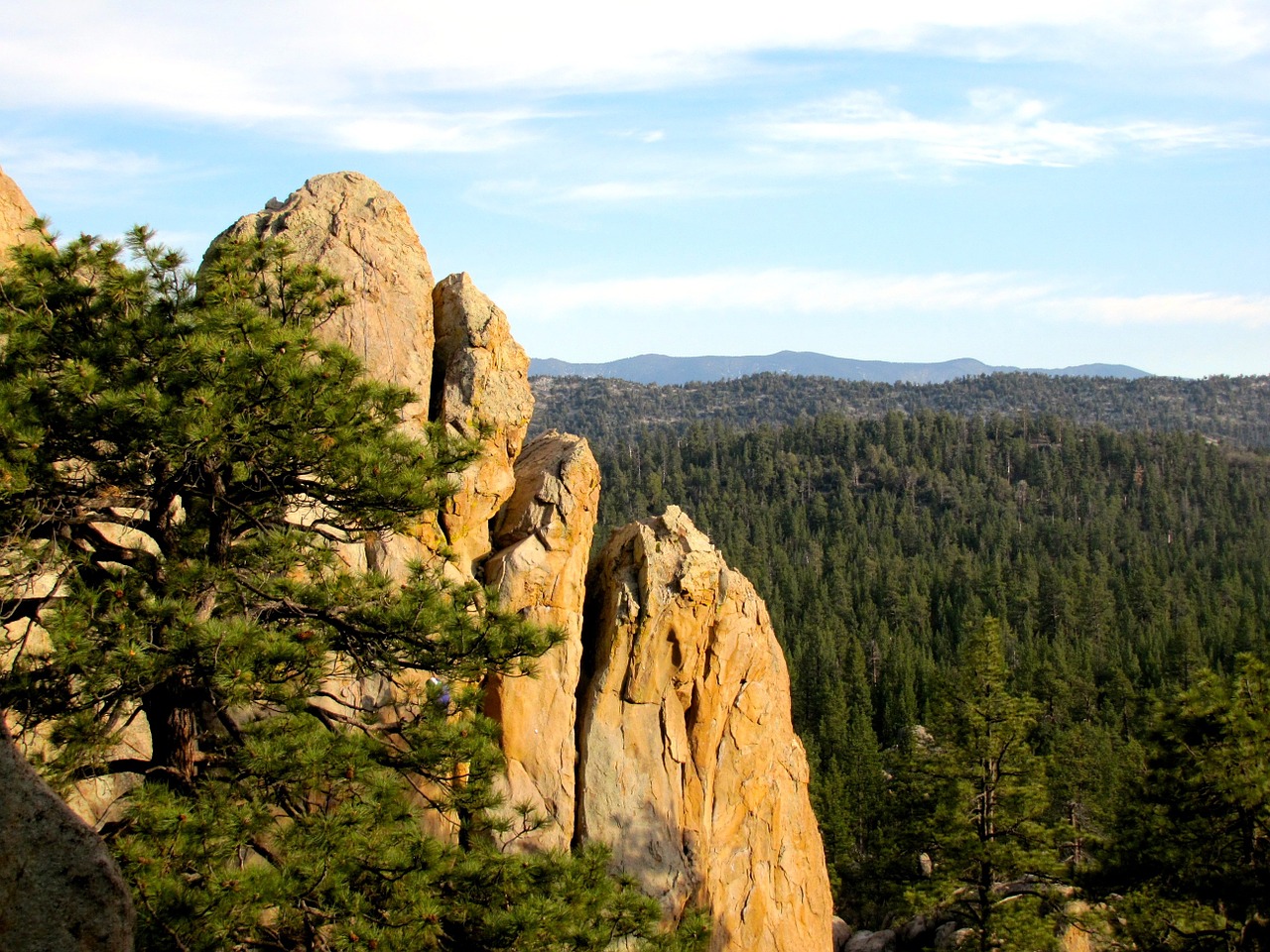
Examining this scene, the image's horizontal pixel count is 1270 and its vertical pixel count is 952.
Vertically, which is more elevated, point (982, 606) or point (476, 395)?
point (476, 395)

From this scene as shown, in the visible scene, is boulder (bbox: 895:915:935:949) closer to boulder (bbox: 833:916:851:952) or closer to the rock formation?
boulder (bbox: 833:916:851:952)

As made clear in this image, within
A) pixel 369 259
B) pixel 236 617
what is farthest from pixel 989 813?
pixel 236 617

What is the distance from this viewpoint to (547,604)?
15.7m

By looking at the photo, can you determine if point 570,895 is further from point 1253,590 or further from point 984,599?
point 1253,590

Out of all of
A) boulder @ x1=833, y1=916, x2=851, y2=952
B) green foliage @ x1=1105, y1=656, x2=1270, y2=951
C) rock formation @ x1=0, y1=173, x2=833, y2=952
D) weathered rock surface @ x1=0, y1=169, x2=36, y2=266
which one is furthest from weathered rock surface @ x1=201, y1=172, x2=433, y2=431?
boulder @ x1=833, y1=916, x2=851, y2=952

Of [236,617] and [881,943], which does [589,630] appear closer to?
[236,617]

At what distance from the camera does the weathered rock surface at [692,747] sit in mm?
15586

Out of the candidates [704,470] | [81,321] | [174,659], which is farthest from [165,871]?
[704,470]

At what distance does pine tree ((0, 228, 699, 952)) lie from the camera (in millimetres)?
7871

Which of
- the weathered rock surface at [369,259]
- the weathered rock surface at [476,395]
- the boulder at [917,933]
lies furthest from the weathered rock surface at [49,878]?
the boulder at [917,933]

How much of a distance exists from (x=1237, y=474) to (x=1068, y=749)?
118358 mm

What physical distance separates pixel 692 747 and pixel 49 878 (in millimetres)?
11817

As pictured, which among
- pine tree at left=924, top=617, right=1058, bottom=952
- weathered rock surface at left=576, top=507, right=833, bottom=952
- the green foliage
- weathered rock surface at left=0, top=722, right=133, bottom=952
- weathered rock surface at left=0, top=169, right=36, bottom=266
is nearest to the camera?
weathered rock surface at left=0, top=722, right=133, bottom=952

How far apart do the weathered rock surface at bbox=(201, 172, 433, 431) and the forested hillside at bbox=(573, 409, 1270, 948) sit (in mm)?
15123
